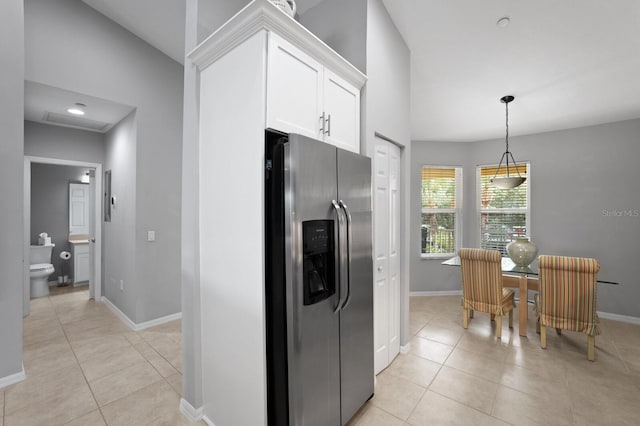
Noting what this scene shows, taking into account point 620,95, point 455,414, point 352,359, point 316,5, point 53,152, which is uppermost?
point 316,5

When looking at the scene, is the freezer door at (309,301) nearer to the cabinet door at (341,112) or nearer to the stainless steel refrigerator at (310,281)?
the stainless steel refrigerator at (310,281)

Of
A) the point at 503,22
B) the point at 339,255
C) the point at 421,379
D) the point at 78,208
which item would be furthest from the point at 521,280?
the point at 78,208

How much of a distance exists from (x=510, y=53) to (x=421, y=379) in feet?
9.76

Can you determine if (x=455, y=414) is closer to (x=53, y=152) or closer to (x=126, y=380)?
(x=126, y=380)

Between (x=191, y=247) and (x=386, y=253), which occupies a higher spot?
(x=191, y=247)

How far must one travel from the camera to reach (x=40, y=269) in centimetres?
450

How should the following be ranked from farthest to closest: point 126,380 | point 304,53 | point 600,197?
1. point 600,197
2. point 126,380
3. point 304,53

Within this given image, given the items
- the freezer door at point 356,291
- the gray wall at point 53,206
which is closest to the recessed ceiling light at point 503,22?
the freezer door at point 356,291

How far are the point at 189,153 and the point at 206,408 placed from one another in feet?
5.54

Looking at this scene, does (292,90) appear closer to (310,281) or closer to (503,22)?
(310,281)

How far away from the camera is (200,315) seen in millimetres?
1895

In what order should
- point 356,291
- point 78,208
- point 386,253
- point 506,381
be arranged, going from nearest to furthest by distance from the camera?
point 356,291 → point 506,381 → point 386,253 → point 78,208

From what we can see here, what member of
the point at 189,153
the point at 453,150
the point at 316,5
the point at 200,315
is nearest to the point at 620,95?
the point at 453,150

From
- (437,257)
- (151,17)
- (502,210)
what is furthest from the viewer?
(437,257)
